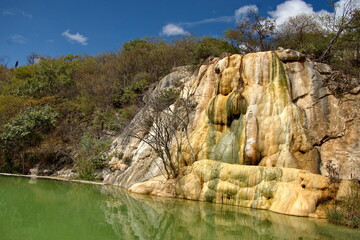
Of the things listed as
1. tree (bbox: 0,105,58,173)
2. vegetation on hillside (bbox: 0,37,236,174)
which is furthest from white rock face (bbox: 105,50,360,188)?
tree (bbox: 0,105,58,173)

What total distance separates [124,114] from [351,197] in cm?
1998

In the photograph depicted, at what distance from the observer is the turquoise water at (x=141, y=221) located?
8852 mm

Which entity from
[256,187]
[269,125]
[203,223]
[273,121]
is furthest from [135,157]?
→ [203,223]

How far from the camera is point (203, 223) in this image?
33.7 ft

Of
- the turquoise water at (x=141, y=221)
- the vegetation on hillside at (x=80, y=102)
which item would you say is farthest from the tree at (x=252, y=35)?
the turquoise water at (x=141, y=221)

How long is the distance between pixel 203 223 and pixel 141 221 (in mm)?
2008

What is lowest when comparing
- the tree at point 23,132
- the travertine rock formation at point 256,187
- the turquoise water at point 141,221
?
the turquoise water at point 141,221

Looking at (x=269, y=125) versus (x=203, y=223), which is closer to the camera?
(x=203, y=223)

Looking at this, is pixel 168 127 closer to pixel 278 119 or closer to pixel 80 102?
pixel 278 119

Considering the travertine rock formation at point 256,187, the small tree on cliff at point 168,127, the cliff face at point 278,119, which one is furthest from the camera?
the small tree on cliff at point 168,127

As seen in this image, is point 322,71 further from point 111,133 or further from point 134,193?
point 111,133

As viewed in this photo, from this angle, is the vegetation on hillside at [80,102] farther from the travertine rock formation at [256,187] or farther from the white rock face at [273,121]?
the travertine rock formation at [256,187]

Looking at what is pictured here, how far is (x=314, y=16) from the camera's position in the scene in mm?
25922

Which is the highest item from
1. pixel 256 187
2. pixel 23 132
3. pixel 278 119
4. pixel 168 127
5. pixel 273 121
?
pixel 278 119
